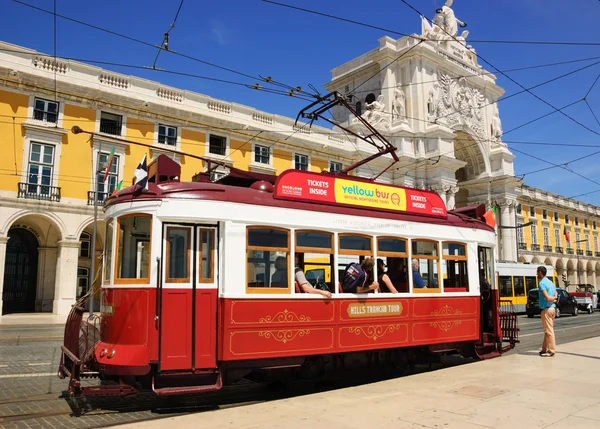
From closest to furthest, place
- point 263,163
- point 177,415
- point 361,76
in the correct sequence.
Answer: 1. point 177,415
2. point 263,163
3. point 361,76

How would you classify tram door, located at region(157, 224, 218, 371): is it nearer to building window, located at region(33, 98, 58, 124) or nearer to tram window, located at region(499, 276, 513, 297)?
building window, located at region(33, 98, 58, 124)

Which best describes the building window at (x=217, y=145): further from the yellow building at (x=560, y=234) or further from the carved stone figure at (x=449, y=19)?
the yellow building at (x=560, y=234)

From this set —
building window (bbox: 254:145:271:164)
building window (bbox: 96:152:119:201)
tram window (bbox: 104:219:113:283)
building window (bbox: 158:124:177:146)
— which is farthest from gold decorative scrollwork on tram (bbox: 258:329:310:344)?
building window (bbox: 254:145:271:164)

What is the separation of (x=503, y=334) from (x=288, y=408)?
7163 millimetres

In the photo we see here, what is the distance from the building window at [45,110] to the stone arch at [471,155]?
121 feet

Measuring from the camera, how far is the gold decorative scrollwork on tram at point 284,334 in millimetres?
7059

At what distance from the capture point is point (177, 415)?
6.27 meters

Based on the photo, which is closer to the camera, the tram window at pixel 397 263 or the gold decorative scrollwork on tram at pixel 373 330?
the gold decorative scrollwork on tram at pixel 373 330

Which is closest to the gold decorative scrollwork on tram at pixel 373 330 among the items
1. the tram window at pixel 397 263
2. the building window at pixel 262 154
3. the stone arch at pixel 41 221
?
the tram window at pixel 397 263

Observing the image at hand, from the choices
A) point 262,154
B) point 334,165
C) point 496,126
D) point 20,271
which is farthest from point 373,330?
point 496,126

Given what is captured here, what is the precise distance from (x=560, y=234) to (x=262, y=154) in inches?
1903

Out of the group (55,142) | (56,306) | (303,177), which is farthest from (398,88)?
(303,177)

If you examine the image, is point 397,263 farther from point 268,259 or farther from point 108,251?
point 108,251

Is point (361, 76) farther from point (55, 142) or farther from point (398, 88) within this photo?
point (55, 142)
